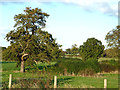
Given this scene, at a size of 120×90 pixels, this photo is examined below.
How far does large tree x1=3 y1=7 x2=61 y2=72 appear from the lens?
31.9 meters

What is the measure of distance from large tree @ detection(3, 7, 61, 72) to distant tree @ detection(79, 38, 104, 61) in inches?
1104

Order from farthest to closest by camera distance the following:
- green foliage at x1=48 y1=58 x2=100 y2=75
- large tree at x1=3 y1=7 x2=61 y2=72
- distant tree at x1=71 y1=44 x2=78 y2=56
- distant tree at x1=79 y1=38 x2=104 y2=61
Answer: distant tree at x1=71 y1=44 x2=78 y2=56 < distant tree at x1=79 y1=38 x2=104 y2=61 < large tree at x1=3 y1=7 x2=61 y2=72 < green foliage at x1=48 y1=58 x2=100 y2=75

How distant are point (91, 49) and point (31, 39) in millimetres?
31443

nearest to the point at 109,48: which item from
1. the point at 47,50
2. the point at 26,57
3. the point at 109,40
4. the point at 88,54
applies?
the point at 109,40

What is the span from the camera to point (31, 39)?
31812mm

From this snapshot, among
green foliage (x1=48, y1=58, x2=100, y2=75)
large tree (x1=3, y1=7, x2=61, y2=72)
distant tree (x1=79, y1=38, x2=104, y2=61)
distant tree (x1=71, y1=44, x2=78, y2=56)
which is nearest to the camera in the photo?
green foliage (x1=48, y1=58, x2=100, y2=75)

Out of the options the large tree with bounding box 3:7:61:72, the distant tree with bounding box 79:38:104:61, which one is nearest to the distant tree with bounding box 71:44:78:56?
the distant tree with bounding box 79:38:104:61

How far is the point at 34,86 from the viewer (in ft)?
55.1

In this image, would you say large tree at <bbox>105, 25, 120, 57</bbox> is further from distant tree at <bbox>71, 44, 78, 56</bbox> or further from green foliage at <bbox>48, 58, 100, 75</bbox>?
distant tree at <bbox>71, 44, 78, 56</bbox>

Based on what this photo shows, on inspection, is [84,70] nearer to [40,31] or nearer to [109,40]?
[40,31]

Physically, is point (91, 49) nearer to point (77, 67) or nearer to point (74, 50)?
point (77, 67)

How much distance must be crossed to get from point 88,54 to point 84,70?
3268 cm

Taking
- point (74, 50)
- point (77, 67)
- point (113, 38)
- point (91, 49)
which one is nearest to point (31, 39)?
point (77, 67)

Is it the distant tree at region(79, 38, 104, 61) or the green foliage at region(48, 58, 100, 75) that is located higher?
the distant tree at region(79, 38, 104, 61)
